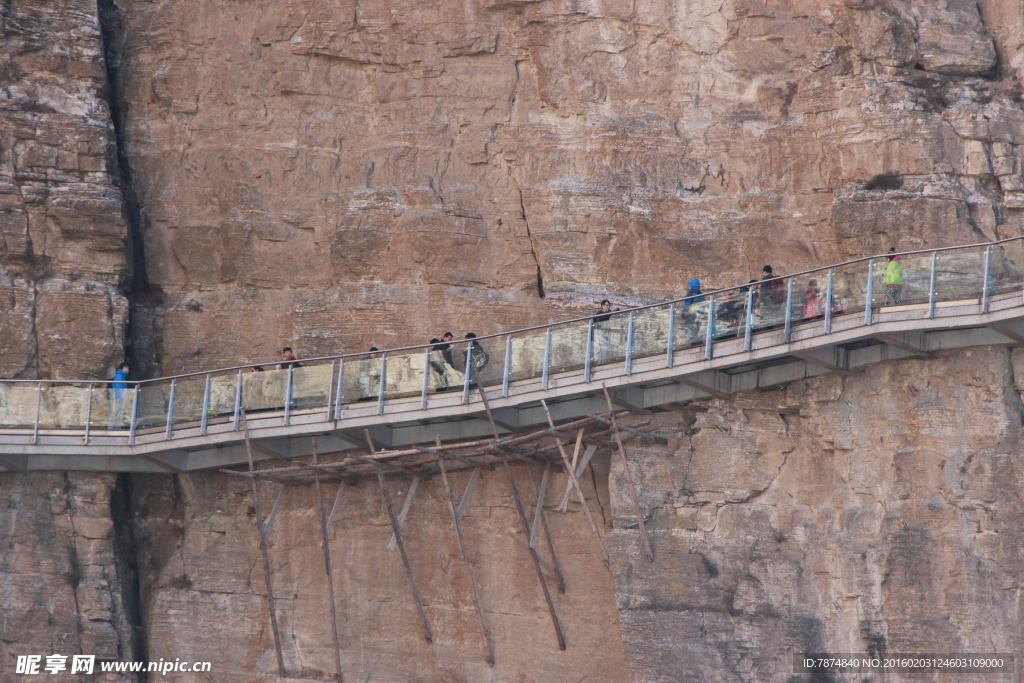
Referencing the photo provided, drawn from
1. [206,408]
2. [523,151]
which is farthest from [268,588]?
[523,151]

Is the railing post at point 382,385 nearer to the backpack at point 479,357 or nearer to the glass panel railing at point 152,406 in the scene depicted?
the backpack at point 479,357

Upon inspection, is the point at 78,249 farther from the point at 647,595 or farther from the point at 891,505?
the point at 891,505

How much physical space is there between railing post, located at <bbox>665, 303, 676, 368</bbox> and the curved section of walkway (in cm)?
2

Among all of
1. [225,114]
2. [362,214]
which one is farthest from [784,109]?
[225,114]

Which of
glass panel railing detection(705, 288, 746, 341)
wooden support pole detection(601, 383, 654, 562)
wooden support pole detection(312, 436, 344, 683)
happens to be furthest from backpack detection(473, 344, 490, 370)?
glass panel railing detection(705, 288, 746, 341)

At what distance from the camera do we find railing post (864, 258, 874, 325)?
67.3 ft

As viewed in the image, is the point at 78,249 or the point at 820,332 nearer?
the point at 820,332

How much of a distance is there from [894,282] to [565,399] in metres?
5.26

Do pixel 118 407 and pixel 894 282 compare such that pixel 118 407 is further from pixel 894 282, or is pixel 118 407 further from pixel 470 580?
pixel 894 282

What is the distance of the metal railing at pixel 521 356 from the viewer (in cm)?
2036

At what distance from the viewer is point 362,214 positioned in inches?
1035

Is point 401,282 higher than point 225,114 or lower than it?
lower

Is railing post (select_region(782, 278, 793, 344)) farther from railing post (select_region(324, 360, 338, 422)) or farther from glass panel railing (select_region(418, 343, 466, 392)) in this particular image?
railing post (select_region(324, 360, 338, 422))

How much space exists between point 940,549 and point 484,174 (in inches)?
409
